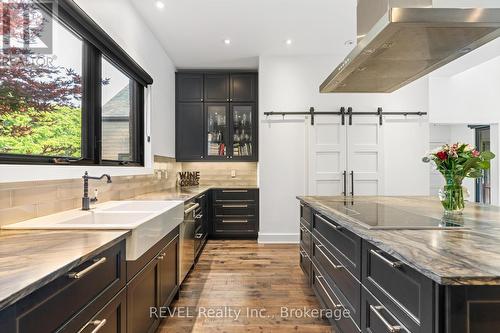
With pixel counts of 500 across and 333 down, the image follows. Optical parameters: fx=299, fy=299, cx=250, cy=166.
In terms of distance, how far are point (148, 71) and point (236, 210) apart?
248 cm

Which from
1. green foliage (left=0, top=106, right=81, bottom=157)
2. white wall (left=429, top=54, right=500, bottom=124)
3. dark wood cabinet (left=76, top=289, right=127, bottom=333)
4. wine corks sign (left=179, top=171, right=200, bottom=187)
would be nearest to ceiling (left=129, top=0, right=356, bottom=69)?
green foliage (left=0, top=106, right=81, bottom=157)

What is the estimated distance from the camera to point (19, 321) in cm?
81

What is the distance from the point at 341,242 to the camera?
1811mm

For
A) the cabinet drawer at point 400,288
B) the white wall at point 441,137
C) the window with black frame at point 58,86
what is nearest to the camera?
the cabinet drawer at point 400,288

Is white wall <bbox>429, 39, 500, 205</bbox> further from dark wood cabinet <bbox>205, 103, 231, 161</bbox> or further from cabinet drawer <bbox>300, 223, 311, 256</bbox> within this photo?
cabinet drawer <bbox>300, 223, 311, 256</bbox>

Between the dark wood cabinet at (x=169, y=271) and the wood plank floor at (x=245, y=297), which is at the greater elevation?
the dark wood cabinet at (x=169, y=271)

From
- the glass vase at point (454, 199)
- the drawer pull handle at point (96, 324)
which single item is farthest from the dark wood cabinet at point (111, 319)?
the glass vase at point (454, 199)

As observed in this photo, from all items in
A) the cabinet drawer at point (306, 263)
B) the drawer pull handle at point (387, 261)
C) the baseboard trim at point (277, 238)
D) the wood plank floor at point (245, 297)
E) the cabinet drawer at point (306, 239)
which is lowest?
the wood plank floor at point (245, 297)

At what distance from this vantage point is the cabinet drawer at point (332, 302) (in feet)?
5.53

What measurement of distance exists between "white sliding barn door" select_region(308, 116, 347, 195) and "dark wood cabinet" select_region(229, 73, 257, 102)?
1.26 m

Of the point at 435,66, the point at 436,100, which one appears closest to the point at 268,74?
the point at 435,66

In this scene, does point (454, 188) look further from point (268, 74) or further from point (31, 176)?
point (268, 74)

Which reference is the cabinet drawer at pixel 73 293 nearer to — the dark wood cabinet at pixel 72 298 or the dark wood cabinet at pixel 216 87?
the dark wood cabinet at pixel 72 298

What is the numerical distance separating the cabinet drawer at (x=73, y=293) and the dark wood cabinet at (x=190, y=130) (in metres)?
3.75
